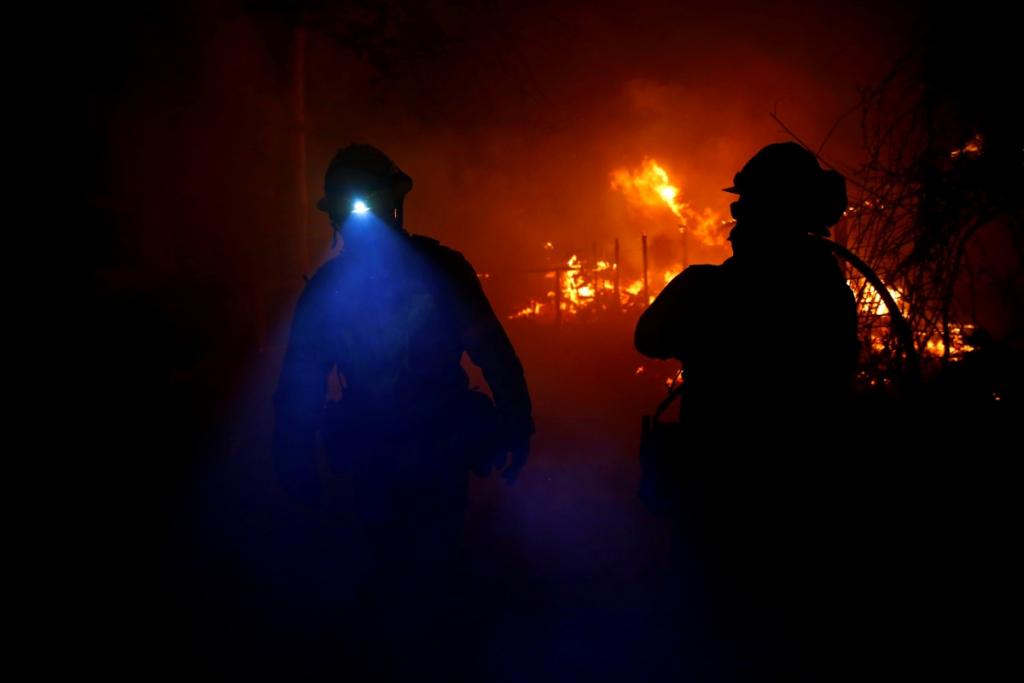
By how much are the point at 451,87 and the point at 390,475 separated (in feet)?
49.8

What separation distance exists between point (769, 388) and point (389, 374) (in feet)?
5.13

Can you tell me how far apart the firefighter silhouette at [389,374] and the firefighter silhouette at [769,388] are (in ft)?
2.86

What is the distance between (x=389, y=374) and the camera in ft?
8.16

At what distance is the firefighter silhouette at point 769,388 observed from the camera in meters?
1.92

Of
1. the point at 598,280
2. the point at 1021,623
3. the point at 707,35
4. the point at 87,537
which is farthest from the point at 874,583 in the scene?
the point at 707,35

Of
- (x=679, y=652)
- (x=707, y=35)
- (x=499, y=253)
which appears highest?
(x=707, y=35)

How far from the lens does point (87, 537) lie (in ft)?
9.88

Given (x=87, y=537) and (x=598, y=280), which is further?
(x=598, y=280)

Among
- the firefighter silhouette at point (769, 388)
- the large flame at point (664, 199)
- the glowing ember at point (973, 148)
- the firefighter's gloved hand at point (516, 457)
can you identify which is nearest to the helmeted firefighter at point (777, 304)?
the firefighter silhouette at point (769, 388)

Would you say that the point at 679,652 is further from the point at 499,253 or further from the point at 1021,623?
the point at 499,253

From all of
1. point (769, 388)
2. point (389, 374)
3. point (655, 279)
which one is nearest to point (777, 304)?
point (769, 388)

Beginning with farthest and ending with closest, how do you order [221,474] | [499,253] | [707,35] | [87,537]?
[499,253], [707,35], [221,474], [87,537]

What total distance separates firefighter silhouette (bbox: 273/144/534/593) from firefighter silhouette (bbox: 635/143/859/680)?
0.87m

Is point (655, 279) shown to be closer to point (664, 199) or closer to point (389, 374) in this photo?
point (664, 199)
